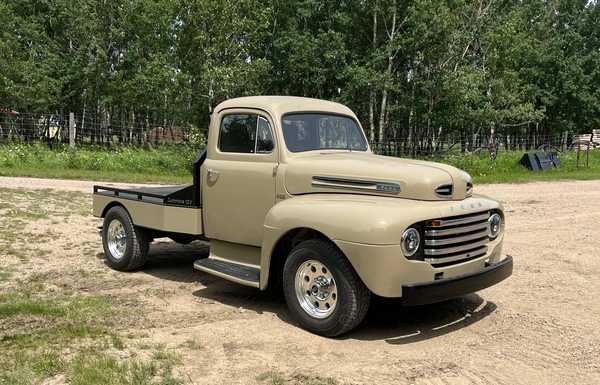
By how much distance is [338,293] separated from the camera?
480 cm

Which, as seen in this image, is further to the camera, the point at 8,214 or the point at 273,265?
the point at 8,214

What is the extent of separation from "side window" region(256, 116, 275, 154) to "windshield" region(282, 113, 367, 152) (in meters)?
0.16

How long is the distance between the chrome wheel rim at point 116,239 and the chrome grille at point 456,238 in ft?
13.5

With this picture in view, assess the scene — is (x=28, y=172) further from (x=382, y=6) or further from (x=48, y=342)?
(x=382, y=6)

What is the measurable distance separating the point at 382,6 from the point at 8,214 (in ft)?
82.1

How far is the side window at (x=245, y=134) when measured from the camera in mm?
5938

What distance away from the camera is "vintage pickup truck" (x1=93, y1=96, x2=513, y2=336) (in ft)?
15.3

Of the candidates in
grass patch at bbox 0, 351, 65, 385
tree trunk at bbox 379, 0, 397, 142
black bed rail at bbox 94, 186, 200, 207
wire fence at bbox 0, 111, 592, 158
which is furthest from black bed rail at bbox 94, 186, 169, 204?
tree trunk at bbox 379, 0, 397, 142

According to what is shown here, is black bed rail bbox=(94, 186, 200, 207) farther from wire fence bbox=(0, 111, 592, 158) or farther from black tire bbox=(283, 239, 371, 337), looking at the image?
wire fence bbox=(0, 111, 592, 158)

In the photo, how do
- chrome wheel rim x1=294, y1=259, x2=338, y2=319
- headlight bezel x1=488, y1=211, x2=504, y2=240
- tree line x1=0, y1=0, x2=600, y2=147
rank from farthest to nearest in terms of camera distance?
tree line x1=0, y1=0, x2=600, y2=147 → headlight bezel x1=488, y1=211, x2=504, y2=240 → chrome wheel rim x1=294, y1=259, x2=338, y2=319

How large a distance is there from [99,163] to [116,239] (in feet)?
43.2

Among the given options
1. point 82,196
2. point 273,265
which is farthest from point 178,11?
point 273,265

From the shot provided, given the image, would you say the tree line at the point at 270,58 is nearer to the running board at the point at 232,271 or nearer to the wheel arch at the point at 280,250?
the running board at the point at 232,271

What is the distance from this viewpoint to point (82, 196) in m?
13.2
